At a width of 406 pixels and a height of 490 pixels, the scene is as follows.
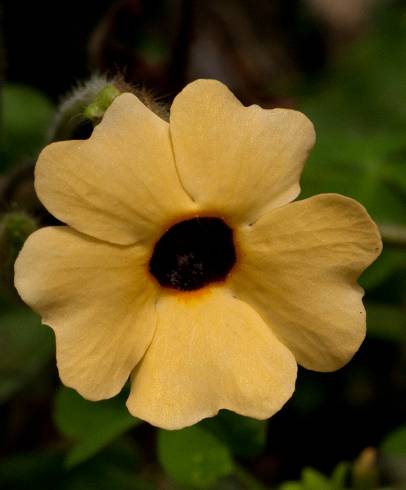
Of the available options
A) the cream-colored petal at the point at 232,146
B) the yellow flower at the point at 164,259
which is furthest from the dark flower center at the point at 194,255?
the cream-colored petal at the point at 232,146

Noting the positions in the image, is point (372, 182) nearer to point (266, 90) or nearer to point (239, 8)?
point (266, 90)

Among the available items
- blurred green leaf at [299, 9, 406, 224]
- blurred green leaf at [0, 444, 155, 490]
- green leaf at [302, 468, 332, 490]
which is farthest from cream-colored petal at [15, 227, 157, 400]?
blurred green leaf at [299, 9, 406, 224]

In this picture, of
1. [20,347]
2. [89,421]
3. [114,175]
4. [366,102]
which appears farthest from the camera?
[366,102]

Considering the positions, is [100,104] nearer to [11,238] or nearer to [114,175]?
[114,175]

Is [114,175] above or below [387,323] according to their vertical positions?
above

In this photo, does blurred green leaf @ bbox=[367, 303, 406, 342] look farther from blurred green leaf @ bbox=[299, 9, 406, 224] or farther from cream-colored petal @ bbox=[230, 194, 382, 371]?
cream-colored petal @ bbox=[230, 194, 382, 371]

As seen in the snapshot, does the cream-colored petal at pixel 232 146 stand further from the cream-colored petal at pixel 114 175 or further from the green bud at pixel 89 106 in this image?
the green bud at pixel 89 106

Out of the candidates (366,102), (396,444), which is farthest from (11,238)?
(366,102)

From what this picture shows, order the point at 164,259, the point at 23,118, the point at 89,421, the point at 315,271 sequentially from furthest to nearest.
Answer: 1. the point at 23,118
2. the point at 89,421
3. the point at 164,259
4. the point at 315,271

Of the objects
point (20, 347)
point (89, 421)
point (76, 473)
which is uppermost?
point (89, 421)
